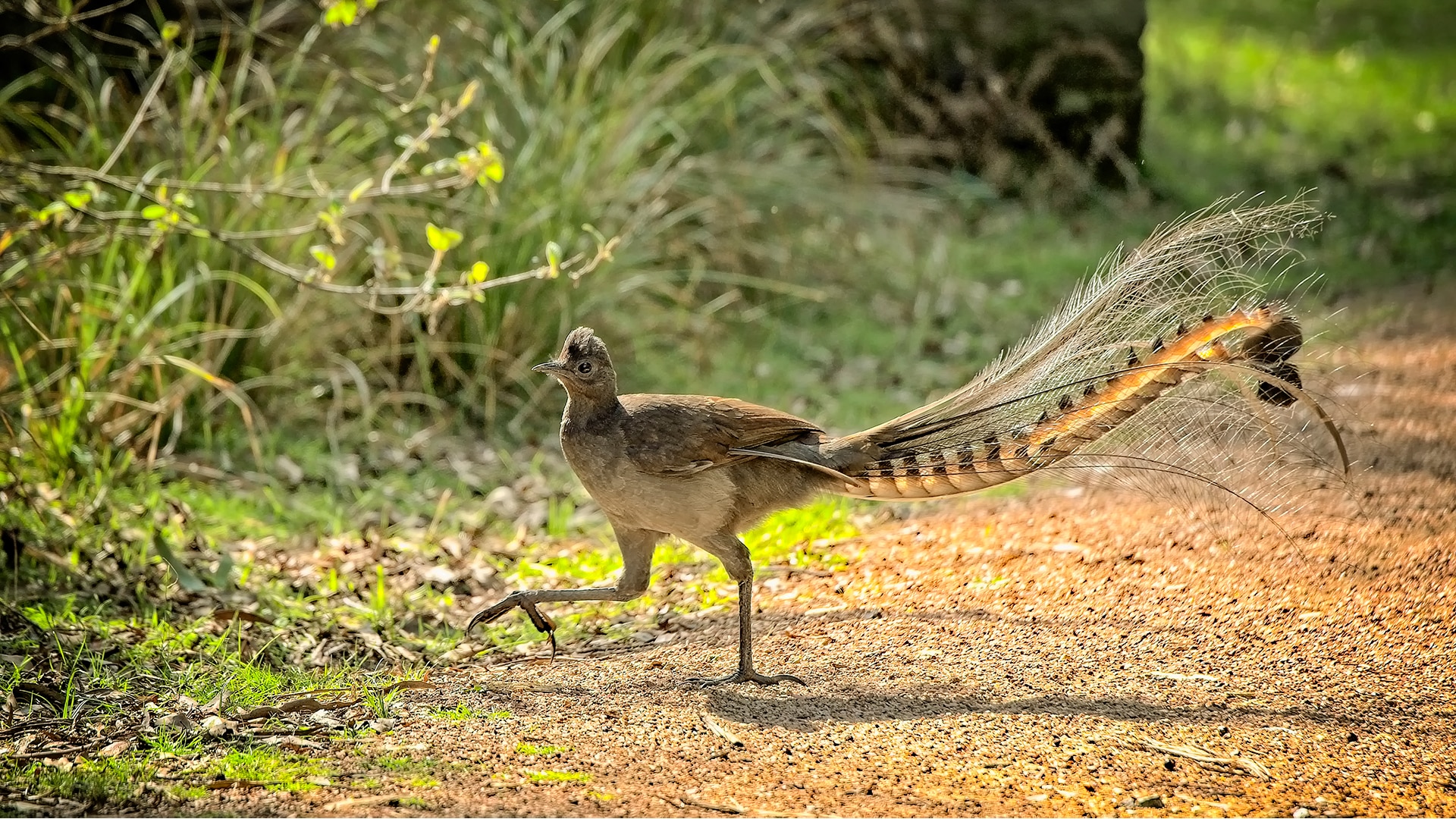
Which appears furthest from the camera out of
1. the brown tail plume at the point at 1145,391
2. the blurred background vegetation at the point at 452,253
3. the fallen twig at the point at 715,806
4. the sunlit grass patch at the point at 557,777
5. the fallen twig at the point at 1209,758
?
the blurred background vegetation at the point at 452,253

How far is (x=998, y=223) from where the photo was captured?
1113 centimetres

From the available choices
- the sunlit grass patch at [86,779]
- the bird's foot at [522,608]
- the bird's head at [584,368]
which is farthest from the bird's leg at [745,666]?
the sunlit grass patch at [86,779]

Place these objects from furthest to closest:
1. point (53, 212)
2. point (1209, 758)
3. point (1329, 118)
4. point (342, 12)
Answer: point (1329, 118)
point (53, 212)
point (342, 12)
point (1209, 758)

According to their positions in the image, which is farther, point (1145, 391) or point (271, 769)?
point (1145, 391)

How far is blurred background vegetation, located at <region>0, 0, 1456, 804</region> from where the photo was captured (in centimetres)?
537

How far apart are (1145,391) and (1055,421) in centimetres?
27

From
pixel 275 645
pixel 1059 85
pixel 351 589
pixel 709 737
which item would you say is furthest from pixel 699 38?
pixel 709 737

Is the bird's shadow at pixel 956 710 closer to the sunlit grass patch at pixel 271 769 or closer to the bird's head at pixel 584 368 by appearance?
the bird's head at pixel 584 368

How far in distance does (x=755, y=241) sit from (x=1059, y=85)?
165 inches

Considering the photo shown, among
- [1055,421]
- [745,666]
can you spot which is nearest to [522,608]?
[745,666]

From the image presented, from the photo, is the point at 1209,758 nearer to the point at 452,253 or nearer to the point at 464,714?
the point at 464,714

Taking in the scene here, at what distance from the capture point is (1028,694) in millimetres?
3912

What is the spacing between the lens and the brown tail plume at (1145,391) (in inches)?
153

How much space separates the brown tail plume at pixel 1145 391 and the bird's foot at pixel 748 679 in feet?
1.98
